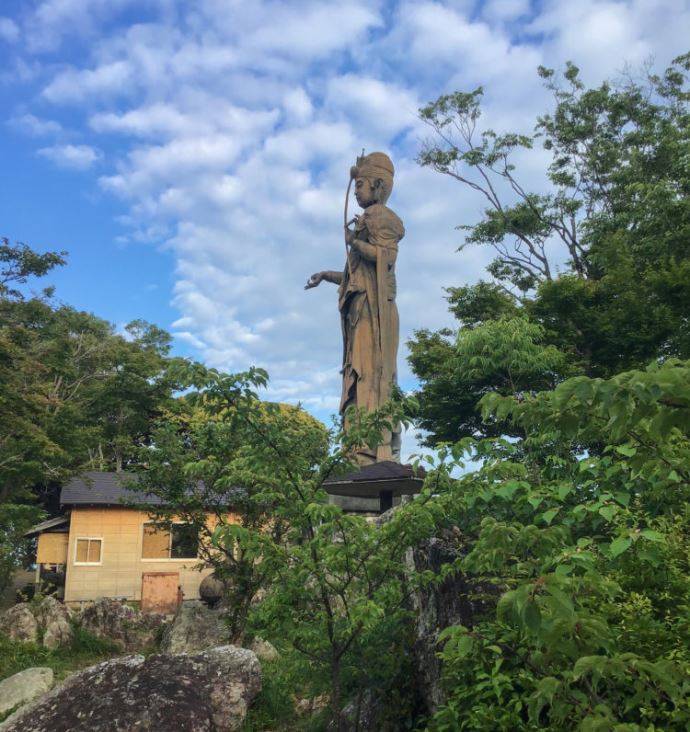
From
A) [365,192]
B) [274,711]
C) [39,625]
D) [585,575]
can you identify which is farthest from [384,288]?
[585,575]

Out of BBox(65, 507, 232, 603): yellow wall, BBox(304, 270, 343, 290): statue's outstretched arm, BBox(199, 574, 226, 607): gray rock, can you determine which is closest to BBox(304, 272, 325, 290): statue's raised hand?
BBox(304, 270, 343, 290): statue's outstretched arm

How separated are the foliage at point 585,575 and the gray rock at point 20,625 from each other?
9.90m

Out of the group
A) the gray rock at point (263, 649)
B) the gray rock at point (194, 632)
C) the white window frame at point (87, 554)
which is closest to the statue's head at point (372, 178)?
the gray rock at point (194, 632)

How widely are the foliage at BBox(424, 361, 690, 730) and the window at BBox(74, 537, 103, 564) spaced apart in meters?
19.0

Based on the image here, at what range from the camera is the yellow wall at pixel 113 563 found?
21.5 m

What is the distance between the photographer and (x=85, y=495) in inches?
856

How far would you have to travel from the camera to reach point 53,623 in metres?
12.4

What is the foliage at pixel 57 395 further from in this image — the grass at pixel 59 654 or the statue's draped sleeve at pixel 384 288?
the statue's draped sleeve at pixel 384 288

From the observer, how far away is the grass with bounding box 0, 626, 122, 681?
10719 mm

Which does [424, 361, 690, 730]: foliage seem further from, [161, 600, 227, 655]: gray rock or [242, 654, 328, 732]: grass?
[161, 600, 227, 655]: gray rock

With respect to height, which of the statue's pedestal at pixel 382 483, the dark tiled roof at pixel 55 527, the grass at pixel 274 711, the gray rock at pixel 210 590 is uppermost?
the dark tiled roof at pixel 55 527

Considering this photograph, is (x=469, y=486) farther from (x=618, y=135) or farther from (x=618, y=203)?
(x=618, y=135)

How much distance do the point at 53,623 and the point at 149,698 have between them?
827cm

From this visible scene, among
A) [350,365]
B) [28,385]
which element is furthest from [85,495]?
[350,365]
